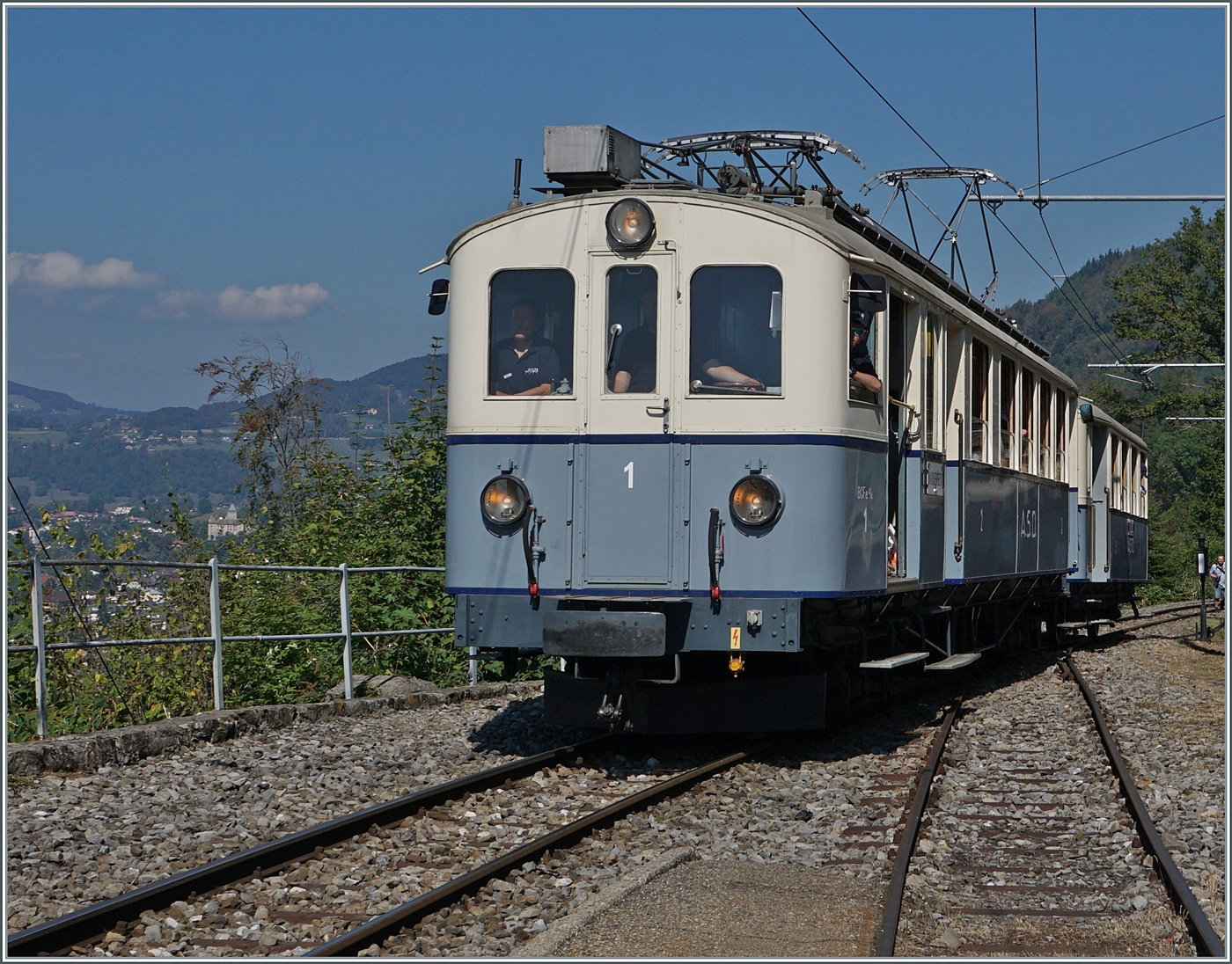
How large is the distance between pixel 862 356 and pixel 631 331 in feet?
4.85

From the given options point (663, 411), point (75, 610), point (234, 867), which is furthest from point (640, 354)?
point (75, 610)

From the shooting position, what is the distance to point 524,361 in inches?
345

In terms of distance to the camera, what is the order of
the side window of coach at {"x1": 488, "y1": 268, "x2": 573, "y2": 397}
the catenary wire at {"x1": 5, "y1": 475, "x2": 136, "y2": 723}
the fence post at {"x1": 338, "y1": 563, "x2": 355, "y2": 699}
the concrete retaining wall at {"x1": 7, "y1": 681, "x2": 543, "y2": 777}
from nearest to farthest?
1. the concrete retaining wall at {"x1": 7, "y1": 681, "x2": 543, "y2": 777}
2. the side window of coach at {"x1": 488, "y1": 268, "x2": 573, "y2": 397}
3. the catenary wire at {"x1": 5, "y1": 475, "x2": 136, "y2": 723}
4. the fence post at {"x1": 338, "y1": 563, "x2": 355, "y2": 699}

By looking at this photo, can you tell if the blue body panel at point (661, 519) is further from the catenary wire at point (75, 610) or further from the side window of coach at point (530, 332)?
the catenary wire at point (75, 610)

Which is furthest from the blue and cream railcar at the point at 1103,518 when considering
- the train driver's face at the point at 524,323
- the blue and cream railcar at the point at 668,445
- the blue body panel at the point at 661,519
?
the train driver's face at the point at 524,323

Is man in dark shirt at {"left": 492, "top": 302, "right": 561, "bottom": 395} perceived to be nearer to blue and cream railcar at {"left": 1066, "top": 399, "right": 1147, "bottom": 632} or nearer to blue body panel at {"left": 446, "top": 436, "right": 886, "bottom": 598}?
blue body panel at {"left": 446, "top": 436, "right": 886, "bottom": 598}

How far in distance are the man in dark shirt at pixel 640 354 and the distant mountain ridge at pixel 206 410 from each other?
5.31 m

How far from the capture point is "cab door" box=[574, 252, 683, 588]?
845cm

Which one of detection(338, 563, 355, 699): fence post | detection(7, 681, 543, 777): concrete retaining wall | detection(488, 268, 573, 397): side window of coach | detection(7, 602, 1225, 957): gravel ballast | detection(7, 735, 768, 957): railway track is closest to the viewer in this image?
detection(7, 735, 768, 957): railway track

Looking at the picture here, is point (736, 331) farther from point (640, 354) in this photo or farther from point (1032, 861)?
point (1032, 861)

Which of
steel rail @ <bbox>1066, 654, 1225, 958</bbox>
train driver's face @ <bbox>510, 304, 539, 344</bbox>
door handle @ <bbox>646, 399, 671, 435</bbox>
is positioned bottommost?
steel rail @ <bbox>1066, 654, 1225, 958</bbox>

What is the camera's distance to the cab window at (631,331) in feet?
28.1

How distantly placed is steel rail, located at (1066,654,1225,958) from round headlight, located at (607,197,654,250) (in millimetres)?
4253

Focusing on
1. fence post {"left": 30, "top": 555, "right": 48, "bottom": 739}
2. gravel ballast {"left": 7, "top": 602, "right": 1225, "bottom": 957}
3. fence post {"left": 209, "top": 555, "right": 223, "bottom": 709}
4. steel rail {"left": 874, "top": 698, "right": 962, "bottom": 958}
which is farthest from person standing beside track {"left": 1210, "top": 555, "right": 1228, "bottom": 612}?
fence post {"left": 30, "top": 555, "right": 48, "bottom": 739}
